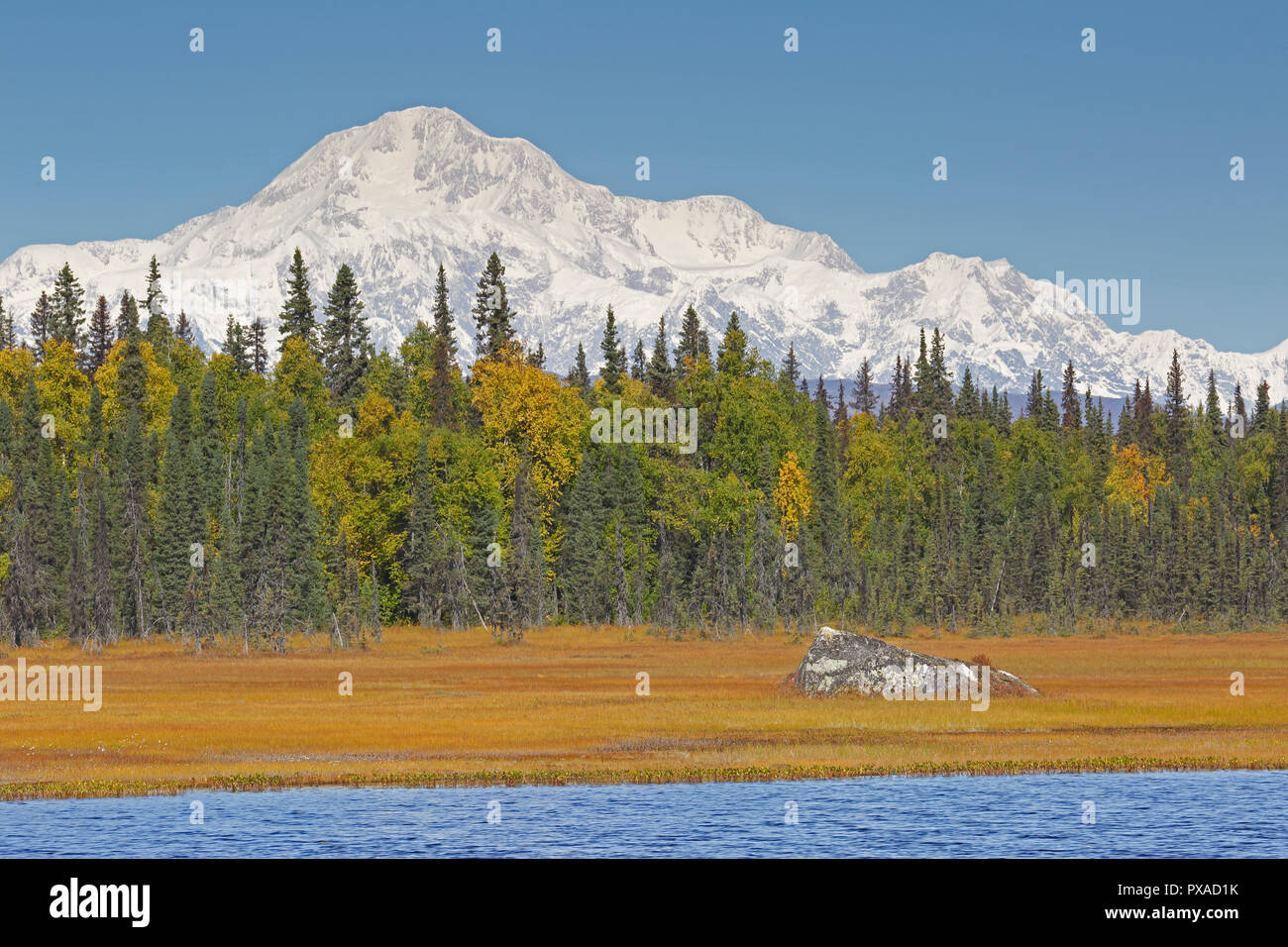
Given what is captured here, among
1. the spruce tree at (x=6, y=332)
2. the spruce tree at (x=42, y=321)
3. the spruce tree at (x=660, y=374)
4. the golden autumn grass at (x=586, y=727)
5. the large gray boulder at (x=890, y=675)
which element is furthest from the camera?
the spruce tree at (x=42, y=321)

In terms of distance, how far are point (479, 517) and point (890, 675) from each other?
185ft

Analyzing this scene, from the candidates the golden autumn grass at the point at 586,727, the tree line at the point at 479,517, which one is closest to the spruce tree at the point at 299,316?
the tree line at the point at 479,517

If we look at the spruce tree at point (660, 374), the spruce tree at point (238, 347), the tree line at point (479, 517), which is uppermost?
the spruce tree at point (238, 347)

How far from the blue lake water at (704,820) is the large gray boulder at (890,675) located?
19.4 metres

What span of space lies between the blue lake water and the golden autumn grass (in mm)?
1978

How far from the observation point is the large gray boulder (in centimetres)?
5525

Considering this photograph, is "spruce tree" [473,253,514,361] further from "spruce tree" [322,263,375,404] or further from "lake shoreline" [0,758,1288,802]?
"lake shoreline" [0,758,1288,802]

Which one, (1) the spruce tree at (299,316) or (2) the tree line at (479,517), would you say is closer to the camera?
(2) the tree line at (479,517)

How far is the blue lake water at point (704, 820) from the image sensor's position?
2672cm

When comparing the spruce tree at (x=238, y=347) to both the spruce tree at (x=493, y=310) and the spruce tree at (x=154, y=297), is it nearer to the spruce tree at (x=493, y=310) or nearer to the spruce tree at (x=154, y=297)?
the spruce tree at (x=154, y=297)

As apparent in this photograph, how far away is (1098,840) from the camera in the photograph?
27.4 m
